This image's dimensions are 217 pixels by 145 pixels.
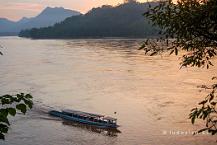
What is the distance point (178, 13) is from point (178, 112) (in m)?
33.9

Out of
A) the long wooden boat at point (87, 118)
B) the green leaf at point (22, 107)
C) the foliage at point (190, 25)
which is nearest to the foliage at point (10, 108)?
the green leaf at point (22, 107)

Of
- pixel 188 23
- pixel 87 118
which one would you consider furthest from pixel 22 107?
pixel 87 118

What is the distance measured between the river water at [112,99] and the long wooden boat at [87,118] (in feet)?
2.13

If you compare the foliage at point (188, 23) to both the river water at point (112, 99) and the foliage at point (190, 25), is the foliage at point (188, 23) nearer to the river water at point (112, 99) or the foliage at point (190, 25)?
the foliage at point (190, 25)

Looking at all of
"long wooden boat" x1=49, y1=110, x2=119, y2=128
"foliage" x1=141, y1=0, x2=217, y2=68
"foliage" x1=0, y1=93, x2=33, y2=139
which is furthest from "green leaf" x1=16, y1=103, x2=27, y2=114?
"long wooden boat" x1=49, y1=110, x2=119, y2=128

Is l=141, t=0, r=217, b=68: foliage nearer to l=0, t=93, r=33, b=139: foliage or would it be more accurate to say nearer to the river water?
l=0, t=93, r=33, b=139: foliage

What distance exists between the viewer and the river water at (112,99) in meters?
32.8

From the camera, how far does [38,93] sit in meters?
51.1

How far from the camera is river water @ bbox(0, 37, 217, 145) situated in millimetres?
32831

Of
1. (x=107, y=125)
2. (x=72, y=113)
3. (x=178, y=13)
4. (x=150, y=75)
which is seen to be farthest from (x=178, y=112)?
(x=178, y=13)

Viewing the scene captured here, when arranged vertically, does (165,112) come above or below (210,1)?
below

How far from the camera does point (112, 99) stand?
1834 inches

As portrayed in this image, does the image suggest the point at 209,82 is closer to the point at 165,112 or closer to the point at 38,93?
the point at 165,112

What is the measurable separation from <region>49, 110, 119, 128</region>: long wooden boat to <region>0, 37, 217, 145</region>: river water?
648 mm
